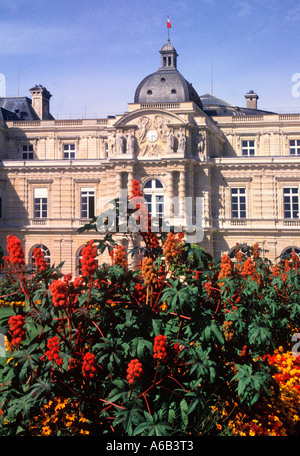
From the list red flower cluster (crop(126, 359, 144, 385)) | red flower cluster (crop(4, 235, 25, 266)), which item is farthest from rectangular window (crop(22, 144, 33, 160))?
red flower cluster (crop(126, 359, 144, 385))

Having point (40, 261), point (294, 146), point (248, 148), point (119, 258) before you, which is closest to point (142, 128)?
point (248, 148)

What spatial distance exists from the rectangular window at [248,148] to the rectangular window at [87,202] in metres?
13.6

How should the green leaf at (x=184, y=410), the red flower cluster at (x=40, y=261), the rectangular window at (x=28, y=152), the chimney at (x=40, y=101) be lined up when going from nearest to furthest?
the green leaf at (x=184, y=410)
the red flower cluster at (x=40, y=261)
the rectangular window at (x=28, y=152)
the chimney at (x=40, y=101)

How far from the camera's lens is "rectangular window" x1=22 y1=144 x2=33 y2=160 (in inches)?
1863

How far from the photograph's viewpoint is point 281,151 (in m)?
45.0

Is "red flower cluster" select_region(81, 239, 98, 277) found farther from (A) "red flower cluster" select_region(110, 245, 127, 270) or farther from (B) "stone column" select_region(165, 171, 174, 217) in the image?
(B) "stone column" select_region(165, 171, 174, 217)

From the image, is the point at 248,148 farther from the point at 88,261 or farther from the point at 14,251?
the point at 14,251

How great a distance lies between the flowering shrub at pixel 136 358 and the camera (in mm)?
7148

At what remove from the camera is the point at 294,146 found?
45.2m

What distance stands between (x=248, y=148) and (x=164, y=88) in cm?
902

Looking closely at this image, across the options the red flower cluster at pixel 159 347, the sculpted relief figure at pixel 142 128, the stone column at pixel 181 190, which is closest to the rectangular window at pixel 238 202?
the stone column at pixel 181 190

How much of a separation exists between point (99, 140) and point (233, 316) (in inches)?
1606

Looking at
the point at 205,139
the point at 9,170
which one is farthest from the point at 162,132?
the point at 9,170

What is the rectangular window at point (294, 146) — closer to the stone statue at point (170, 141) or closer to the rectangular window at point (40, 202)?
the stone statue at point (170, 141)
